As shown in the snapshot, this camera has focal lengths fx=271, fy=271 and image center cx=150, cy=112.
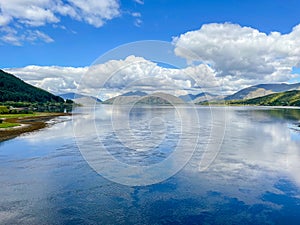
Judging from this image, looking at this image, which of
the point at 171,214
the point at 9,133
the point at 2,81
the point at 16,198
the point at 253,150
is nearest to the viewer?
the point at 171,214

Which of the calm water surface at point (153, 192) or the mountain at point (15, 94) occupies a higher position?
→ the mountain at point (15, 94)

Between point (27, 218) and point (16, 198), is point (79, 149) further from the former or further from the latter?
point (27, 218)

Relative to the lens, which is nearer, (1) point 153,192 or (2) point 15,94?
(1) point 153,192

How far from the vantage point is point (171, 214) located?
12977 mm

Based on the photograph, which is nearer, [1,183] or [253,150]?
[1,183]

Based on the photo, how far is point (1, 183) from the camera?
1711 centimetres

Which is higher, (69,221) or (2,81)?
(2,81)

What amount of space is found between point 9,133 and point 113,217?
3244cm

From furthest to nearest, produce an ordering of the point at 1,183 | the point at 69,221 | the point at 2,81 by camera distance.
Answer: the point at 2,81, the point at 1,183, the point at 69,221

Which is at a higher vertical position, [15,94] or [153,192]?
[15,94]

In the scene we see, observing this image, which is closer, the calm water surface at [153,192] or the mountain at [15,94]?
the calm water surface at [153,192]

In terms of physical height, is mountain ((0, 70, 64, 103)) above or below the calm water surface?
above

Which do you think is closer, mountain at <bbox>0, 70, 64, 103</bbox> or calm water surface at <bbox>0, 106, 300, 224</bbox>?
calm water surface at <bbox>0, 106, 300, 224</bbox>

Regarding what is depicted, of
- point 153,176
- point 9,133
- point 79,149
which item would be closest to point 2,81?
point 9,133
